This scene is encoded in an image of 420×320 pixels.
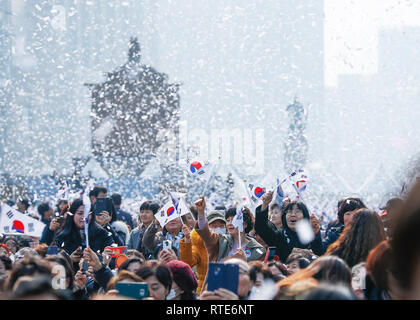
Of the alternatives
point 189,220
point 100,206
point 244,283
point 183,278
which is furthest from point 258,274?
point 189,220

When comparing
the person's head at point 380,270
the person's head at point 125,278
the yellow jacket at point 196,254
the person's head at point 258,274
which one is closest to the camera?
the person's head at point 380,270

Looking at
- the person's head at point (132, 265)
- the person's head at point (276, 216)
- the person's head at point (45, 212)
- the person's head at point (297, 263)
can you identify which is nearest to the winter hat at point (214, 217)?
the person's head at point (276, 216)

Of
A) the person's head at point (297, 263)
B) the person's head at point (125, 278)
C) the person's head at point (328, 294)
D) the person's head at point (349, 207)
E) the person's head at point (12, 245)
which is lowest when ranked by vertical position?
the person's head at point (12, 245)

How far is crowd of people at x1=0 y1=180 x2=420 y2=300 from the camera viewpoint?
1.81m

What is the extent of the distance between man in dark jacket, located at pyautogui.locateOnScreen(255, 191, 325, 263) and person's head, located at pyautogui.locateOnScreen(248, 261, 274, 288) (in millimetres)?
1999

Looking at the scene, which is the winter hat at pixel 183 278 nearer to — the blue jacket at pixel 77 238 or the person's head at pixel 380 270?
the person's head at pixel 380 270

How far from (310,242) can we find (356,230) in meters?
1.86

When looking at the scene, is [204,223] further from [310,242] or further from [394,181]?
[394,181]

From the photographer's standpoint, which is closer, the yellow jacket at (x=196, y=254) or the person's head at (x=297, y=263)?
the person's head at (x=297, y=263)

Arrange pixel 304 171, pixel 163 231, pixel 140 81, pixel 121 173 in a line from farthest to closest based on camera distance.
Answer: pixel 140 81 < pixel 121 173 < pixel 304 171 < pixel 163 231

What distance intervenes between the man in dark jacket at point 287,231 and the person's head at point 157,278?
2045 mm

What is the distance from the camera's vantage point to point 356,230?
415 cm

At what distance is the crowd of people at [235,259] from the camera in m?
1.81
